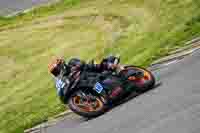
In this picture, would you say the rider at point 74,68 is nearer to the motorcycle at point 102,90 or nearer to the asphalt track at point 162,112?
the motorcycle at point 102,90

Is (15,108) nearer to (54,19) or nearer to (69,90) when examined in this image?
(69,90)

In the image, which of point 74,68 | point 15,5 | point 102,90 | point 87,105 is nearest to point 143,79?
point 102,90

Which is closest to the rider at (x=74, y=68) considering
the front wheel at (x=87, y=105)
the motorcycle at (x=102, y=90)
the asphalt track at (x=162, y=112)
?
the motorcycle at (x=102, y=90)

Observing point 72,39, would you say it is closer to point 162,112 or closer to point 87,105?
point 87,105

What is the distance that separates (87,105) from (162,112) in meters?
2.21

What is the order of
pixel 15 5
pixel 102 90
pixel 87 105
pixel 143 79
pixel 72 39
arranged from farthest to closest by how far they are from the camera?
pixel 15 5 → pixel 72 39 → pixel 143 79 → pixel 87 105 → pixel 102 90

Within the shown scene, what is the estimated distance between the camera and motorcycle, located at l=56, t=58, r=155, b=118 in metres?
14.0

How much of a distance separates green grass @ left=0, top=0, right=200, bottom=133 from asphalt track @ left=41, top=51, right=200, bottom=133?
6.49ft

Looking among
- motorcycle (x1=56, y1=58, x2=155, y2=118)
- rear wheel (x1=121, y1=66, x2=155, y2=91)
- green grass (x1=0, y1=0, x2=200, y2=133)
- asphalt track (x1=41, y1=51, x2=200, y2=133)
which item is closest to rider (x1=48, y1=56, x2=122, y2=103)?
motorcycle (x1=56, y1=58, x2=155, y2=118)

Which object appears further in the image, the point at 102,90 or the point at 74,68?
the point at 74,68

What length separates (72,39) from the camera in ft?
74.6

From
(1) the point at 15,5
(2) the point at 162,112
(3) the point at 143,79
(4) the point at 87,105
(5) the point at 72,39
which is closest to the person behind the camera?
(2) the point at 162,112

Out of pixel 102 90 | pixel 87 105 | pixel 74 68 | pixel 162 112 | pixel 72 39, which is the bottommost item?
pixel 72 39

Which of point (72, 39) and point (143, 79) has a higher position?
point (143, 79)
